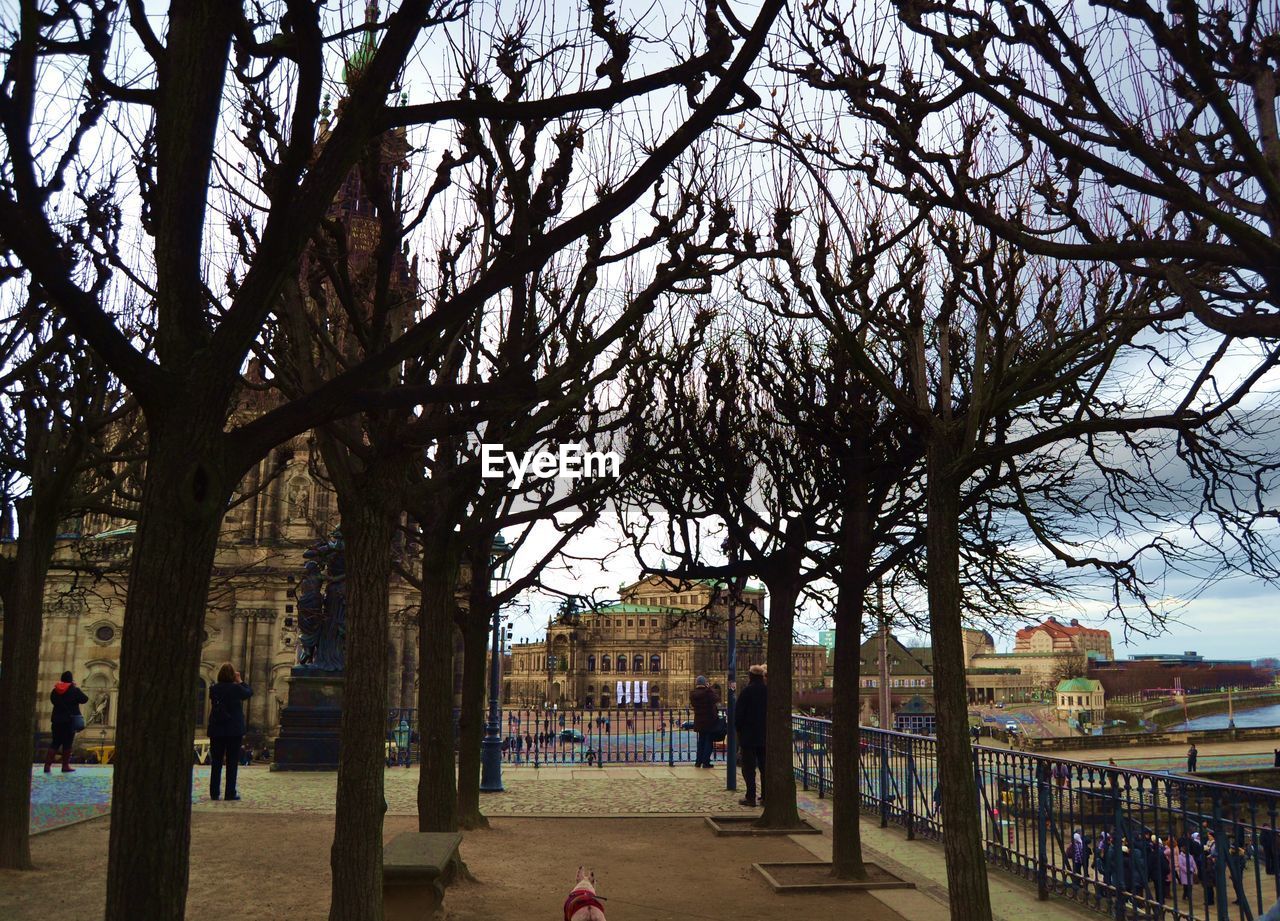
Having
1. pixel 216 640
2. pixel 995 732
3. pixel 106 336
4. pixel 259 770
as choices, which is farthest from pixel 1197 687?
pixel 106 336

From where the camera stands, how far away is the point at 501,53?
823 cm

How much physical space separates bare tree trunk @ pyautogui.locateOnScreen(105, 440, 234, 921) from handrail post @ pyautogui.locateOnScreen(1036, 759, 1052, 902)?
8.41 meters

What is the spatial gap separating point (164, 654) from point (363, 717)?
3.72 meters

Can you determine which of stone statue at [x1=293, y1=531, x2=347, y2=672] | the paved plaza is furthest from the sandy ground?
stone statue at [x1=293, y1=531, x2=347, y2=672]

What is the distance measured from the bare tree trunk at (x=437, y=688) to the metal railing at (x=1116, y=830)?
5010 millimetres

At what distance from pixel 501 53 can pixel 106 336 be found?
4.96 m

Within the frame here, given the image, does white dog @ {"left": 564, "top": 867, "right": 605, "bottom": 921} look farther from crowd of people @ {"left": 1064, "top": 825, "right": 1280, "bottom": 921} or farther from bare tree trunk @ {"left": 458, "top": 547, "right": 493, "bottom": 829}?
bare tree trunk @ {"left": 458, "top": 547, "right": 493, "bottom": 829}

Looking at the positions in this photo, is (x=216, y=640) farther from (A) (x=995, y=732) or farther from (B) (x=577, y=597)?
(A) (x=995, y=732)

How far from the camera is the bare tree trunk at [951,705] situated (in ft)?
24.4

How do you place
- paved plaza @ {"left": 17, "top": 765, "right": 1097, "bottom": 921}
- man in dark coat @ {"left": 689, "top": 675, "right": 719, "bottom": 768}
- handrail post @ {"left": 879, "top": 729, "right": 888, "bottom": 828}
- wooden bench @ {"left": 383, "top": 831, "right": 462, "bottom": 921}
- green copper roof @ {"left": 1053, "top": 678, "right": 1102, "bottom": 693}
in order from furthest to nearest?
green copper roof @ {"left": 1053, "top": 678, "right": 1102, "bottom": 693}
man in dark coat @ {"left": 689, "top": 675, "right": 719, "bottom": 768}
handrail post @ {"left": 879, "top": 729, "right": 888, "bottom": 828}
paved plaza @ {"left": 17, "top": 765, "right": 1097, "bottom": 921}
wooden bench @ {"left": 383, "top": 831, "right": 462, "bottom": 921}

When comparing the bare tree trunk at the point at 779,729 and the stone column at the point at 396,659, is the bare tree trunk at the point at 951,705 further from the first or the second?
the stone column at the point at 396,659

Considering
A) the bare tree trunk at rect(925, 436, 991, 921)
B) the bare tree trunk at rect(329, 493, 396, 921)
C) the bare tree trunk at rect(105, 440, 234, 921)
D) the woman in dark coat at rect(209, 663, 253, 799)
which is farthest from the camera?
the woman in dark coat at rect(209, 663, 253, 799)

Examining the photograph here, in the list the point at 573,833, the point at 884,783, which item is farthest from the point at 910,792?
the point at 573,833

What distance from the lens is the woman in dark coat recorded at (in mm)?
15961
